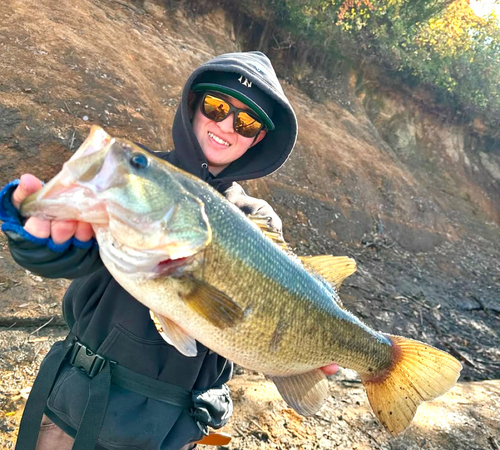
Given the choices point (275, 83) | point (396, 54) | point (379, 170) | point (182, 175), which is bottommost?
point (379, 170)

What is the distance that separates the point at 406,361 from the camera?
2.30 metres

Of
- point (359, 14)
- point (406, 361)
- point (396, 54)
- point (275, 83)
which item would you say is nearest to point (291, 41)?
point (359, 14)

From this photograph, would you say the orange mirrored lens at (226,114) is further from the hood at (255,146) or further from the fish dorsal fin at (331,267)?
the fish dorsal fin at (331,267)

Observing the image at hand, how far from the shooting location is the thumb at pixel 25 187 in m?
1.45

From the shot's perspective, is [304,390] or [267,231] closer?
[267,231]

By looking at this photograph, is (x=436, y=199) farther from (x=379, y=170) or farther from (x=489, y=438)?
(x=489, y=438)

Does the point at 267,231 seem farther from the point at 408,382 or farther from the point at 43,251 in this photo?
the point at 408,382

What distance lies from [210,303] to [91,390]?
79cm

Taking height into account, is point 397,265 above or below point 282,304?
below

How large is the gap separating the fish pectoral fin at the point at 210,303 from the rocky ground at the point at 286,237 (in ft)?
5.75

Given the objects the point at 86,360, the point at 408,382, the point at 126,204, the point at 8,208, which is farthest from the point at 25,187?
the point at 408,382

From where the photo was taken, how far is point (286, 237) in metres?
8.05

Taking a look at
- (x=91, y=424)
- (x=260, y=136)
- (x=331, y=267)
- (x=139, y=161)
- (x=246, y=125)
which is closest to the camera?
(x=139, y=161)

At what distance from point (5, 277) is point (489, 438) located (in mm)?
4805
